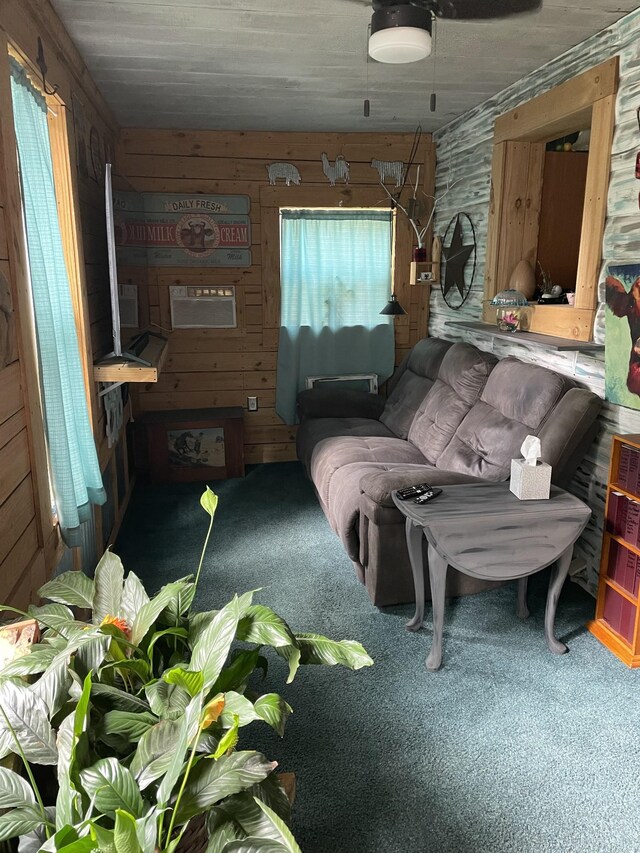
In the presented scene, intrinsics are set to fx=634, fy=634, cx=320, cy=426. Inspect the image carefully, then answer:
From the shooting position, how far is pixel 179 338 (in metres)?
4.62

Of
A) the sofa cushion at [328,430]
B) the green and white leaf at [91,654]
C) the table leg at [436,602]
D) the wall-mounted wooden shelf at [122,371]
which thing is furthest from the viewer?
the sofa cushion at [328,430]

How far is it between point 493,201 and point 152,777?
3.48 m

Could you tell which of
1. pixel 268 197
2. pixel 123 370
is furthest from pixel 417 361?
pixel 123 370

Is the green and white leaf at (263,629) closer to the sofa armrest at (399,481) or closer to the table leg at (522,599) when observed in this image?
the sofa armrest at (399,481)

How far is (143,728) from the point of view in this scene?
1.04 m

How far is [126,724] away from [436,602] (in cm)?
154

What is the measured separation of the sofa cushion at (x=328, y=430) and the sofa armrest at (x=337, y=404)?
8 cm

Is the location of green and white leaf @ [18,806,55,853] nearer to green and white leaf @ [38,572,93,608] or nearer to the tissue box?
green and white leaf @ [38,572,93,608]

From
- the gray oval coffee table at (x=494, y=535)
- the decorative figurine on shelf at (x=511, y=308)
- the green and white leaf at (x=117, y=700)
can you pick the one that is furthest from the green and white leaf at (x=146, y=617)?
the decorative figurine on shelf at (x=511, y=308)

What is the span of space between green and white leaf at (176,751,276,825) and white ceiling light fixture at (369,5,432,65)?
217 centimetres

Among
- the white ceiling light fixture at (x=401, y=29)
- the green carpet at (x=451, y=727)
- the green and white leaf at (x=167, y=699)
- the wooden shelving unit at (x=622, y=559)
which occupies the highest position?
the white ceiling light fixture at (x=401, y=29)

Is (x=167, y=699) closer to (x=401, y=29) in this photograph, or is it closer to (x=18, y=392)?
(x=18, y=392)

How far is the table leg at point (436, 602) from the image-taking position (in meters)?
2.33

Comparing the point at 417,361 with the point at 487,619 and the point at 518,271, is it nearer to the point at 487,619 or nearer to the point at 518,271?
the point at 518,271
